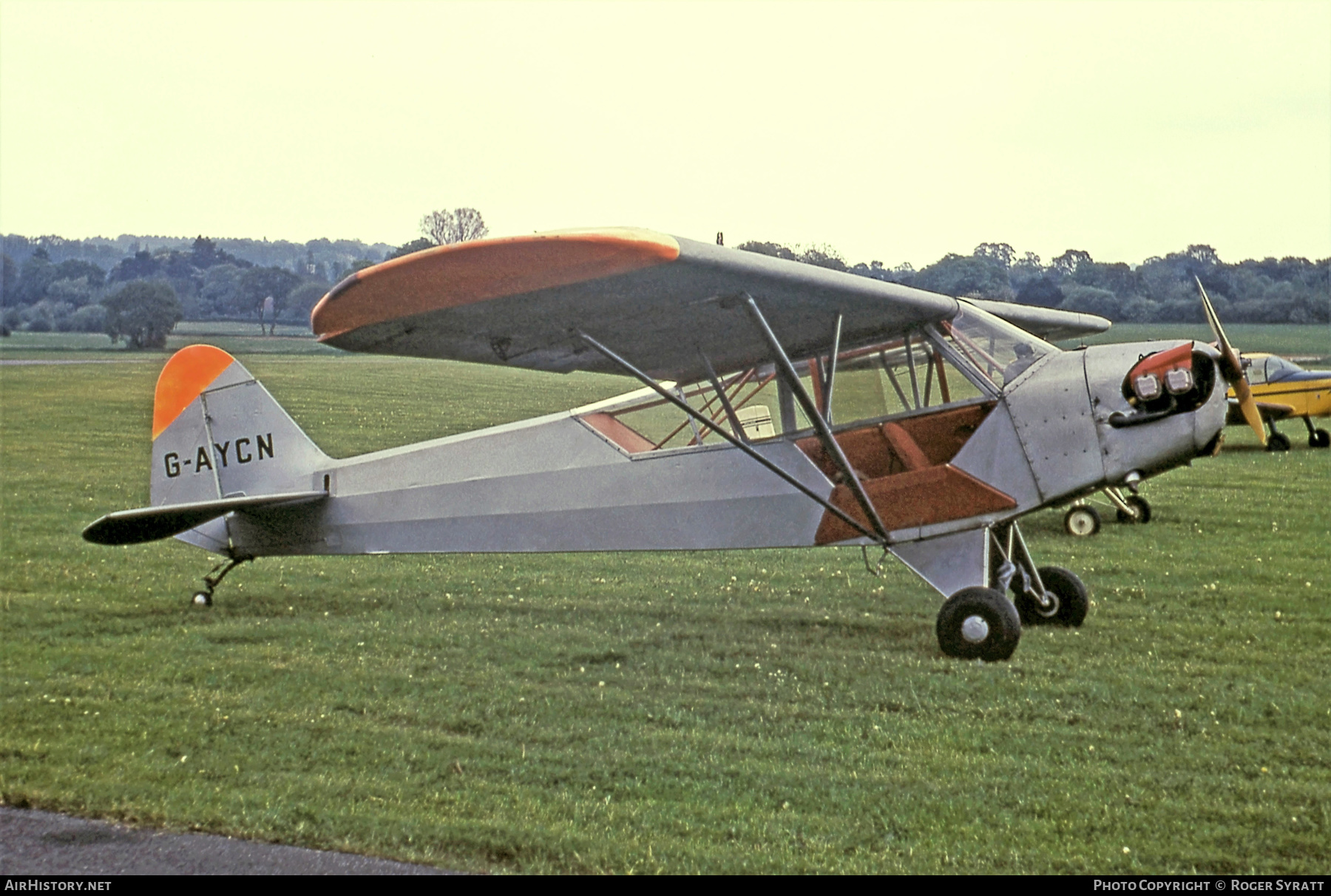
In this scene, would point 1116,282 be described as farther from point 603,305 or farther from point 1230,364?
point 603,305

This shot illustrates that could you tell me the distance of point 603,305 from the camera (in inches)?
246

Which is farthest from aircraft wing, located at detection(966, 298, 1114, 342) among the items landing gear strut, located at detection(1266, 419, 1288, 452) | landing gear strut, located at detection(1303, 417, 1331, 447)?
landing gear strut, located at detection(1303, 417, 1331, 447)

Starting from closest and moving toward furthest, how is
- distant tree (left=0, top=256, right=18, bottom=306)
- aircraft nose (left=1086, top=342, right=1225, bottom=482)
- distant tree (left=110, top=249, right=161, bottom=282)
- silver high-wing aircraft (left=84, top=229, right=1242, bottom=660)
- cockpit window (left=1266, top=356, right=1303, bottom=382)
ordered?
silver high-wing aircraft (left=84, top=229, right=1242, bottom=660) → aircraft nose (left=1086, top=342, right=1225, bottom=482) → cockpit window (left=1266, top=356, right=1303, bottom=382) → distant tree (left=0, top=256, right=18, bottom=306) → distant tree (left=110, top=249, right=161, bottom=282)

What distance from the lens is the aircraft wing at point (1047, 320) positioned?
10930 mm

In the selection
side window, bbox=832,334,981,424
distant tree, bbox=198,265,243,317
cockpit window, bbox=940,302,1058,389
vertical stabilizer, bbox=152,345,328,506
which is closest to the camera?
cockpit window, bbox=940,302,1058,389

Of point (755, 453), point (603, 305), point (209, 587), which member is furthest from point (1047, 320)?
point (209, 587)

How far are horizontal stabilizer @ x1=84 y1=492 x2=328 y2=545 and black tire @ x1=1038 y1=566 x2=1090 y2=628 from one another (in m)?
5.20

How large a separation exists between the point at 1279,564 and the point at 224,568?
338 inches

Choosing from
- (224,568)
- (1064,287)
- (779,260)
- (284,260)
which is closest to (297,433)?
(224,568)

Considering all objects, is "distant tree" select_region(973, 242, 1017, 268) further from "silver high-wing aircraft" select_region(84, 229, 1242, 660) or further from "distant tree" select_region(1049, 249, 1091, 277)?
"silver high-wing aircraft" select_region(84, 229, 1242, 660)

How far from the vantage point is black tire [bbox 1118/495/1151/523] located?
42.1 ft

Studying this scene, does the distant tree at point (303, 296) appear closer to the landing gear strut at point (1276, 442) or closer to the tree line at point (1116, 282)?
the tree line at point (1116, 282)

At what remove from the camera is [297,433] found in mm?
8977

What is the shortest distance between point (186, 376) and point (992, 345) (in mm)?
5945
